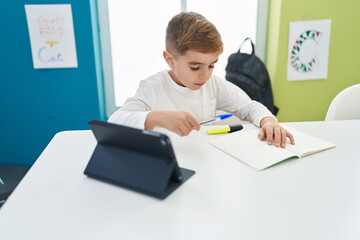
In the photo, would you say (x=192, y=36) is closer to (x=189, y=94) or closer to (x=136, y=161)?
(x=189, y=94)

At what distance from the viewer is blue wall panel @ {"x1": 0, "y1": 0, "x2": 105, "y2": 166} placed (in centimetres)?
162

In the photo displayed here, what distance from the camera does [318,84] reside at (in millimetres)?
1946

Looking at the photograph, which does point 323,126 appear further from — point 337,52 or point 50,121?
point 50,121

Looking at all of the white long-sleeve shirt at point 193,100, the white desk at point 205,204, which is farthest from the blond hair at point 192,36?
the white desk at point 205,204

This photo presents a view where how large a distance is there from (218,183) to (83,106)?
1.43 m

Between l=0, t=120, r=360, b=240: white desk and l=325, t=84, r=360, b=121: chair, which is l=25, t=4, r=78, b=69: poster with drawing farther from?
l=325, t=84, r=360, b=121: chair

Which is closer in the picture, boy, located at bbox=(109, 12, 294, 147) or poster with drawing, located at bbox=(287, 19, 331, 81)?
boy, located at bbox=(109, 12, 294, 147)

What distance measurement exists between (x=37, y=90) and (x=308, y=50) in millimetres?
1805

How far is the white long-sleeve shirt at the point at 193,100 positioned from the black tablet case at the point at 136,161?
40cm

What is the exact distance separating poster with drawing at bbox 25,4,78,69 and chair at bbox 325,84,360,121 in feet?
4.72

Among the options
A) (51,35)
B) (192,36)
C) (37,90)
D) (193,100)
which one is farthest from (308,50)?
(37,90)

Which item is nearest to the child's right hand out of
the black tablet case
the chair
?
the black tablet case

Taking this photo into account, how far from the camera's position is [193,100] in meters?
1.12

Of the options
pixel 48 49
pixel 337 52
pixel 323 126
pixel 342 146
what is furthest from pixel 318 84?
pixel 48 49
